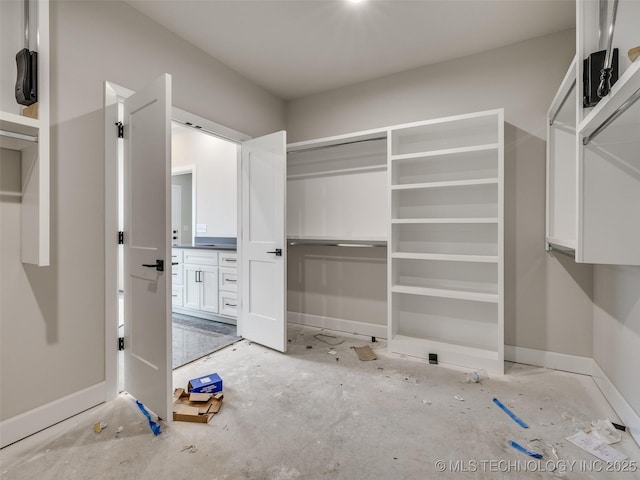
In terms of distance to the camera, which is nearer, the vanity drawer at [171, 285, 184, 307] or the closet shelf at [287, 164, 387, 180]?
the closet shelf at [287, 164, 387, 180]

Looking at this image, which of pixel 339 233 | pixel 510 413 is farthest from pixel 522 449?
pixel 339 233

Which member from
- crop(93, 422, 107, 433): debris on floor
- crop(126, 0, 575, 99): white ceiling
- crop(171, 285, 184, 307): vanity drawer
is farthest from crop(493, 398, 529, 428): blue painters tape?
crop(171, 285, 184, 307): vanity drawer

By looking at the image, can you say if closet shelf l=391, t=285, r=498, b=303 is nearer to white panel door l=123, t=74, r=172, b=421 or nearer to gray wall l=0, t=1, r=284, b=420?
white panel door l=123, t=74, r=172, b=421

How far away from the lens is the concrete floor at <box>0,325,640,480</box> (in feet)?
5.12

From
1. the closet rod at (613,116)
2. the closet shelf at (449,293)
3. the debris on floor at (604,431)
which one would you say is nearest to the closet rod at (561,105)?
the closet rod at (613,116)

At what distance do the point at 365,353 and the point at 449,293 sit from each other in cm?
96

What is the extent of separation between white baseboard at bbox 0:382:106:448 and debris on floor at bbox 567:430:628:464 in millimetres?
2969

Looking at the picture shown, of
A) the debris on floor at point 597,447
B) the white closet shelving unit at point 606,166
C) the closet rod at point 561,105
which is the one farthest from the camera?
the closet rod at point 561,105

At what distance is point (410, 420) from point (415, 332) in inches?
51.2

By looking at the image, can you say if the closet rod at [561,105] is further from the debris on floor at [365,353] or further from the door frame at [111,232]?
the door frame at [111,232]

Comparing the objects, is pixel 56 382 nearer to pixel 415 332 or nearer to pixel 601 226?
pixel 415 332

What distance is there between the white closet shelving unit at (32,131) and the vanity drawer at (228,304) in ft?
7.62

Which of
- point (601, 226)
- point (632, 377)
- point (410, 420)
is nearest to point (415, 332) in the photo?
point (410, 420)

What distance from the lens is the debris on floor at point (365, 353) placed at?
113 inches
